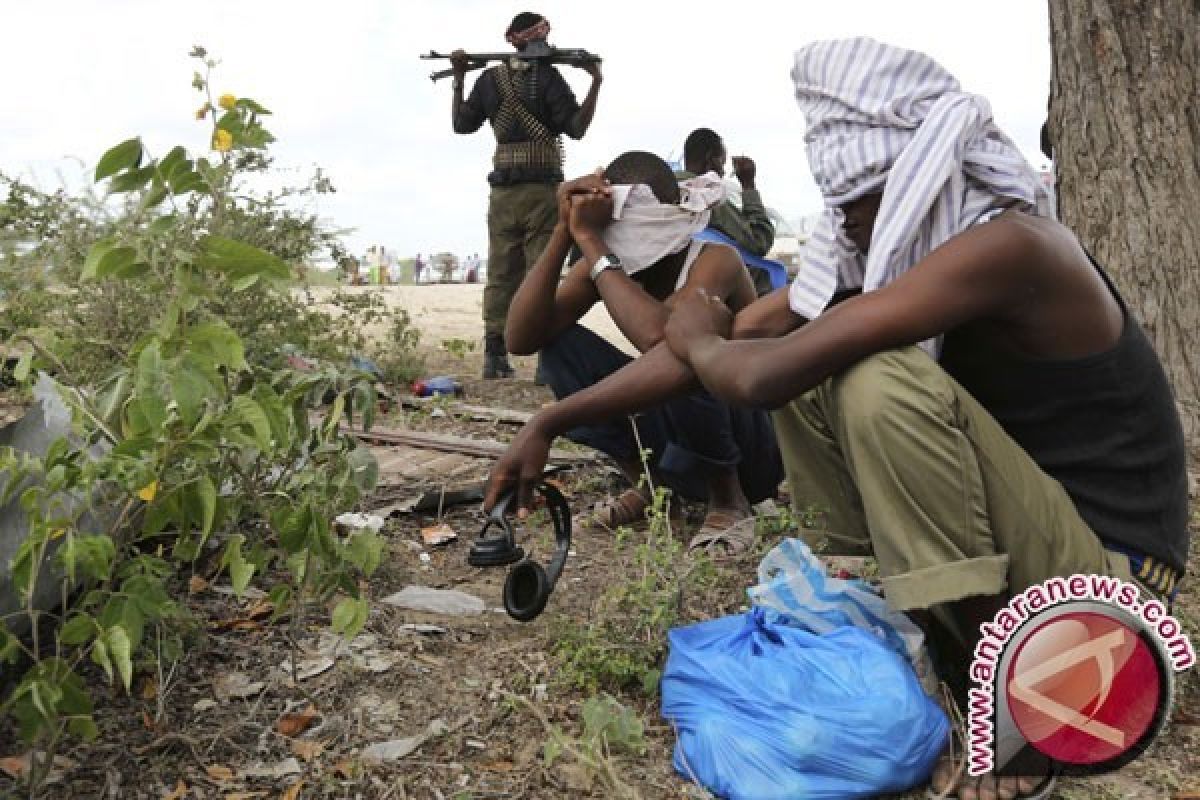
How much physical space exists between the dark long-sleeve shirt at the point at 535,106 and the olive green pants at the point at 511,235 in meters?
0.07

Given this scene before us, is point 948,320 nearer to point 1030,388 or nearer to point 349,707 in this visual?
point 1030,388

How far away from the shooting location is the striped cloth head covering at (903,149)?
216cm

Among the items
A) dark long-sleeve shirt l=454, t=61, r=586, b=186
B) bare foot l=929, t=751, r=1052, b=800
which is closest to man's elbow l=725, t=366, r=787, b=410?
bare foot l=929, t=751, r=1052, b=800

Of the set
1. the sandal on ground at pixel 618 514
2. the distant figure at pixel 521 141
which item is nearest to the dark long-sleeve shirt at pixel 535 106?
the distant figure at pixel 521 141

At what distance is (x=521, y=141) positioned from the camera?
6.66 meters

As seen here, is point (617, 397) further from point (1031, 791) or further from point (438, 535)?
point (1031, 791)

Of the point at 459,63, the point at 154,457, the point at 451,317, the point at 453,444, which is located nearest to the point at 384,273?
the point at 451,317

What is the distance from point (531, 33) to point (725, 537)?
434 centimetres

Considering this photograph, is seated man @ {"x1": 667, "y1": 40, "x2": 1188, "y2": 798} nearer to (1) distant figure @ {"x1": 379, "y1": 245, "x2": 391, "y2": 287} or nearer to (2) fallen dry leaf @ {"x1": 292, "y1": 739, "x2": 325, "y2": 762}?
(2) fallen dry leaf @ {"x1": 292, "y1": 739, "x2": 325, "y2": 762}

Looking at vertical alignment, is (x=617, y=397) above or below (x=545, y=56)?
below

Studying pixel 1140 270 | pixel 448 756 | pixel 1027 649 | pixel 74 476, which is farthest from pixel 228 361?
pixel 1140 270

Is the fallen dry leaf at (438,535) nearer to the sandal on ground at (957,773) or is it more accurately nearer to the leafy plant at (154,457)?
the leafy plant at (154,457)

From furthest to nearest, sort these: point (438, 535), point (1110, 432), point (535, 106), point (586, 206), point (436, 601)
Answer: point (535, 106) → point (438, 535) → point (586, 206) → point (436, 601) → point (1110, 432)

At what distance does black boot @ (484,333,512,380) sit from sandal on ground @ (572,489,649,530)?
10.5 ft
